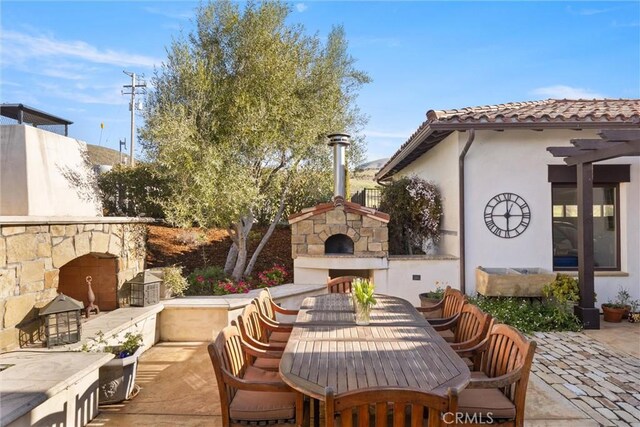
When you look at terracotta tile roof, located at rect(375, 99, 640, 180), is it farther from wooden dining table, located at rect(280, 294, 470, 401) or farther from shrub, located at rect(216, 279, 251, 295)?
shrub, located at rect(216, 279, 251, 295)

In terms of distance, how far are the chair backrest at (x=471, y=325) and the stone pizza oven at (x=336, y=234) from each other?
313cm

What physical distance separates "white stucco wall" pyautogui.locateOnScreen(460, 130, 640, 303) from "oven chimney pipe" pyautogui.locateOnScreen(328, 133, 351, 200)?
236 centimetres

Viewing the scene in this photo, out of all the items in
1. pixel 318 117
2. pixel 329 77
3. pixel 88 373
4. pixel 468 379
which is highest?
pixel 329 77

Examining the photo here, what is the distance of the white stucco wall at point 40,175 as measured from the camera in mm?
4496

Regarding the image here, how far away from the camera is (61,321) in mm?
4004

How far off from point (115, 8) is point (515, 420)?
24.4 ft

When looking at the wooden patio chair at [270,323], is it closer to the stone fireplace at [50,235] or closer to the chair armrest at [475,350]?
the chair armrest at [475,350]

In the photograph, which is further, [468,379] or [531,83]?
[531,83]

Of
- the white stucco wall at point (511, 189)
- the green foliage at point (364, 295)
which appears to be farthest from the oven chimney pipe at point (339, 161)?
the green foliage at point (364, 295)

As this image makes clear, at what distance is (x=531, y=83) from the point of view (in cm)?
1055

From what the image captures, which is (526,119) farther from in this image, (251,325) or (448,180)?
(251,325)

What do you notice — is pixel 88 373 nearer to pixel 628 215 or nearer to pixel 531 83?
pixel 628 215

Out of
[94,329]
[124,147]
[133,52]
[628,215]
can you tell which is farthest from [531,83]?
[124,147]

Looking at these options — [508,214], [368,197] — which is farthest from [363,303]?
[368,197]
